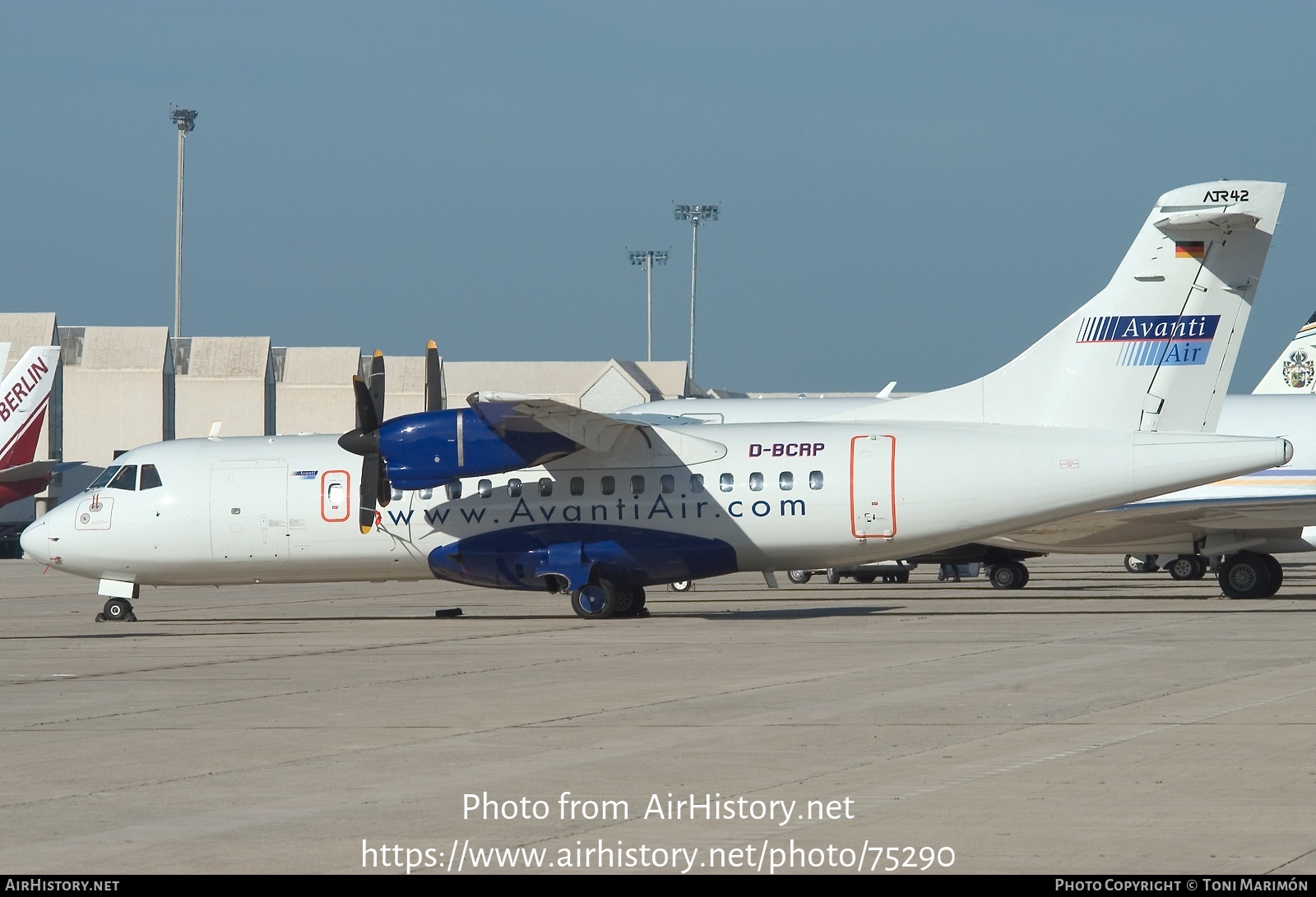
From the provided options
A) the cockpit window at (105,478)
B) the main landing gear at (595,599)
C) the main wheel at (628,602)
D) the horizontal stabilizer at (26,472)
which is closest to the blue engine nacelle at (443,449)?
the main landing gear at (595,599)

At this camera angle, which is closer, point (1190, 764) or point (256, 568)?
point (1190, 764)

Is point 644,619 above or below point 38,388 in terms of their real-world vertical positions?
below

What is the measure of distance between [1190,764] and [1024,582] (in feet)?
87.7

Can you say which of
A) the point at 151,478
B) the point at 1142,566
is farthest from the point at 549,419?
the point at 1142,566

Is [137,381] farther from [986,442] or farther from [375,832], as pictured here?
[375,832]

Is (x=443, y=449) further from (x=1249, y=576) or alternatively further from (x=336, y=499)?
(x=1249, y=576)

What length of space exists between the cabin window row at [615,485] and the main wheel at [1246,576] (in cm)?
967

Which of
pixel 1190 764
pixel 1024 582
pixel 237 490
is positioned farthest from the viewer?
pixel 1024 582

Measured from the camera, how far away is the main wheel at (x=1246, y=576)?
29.2 m

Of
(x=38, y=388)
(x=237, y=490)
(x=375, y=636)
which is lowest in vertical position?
(x=375, y=636)

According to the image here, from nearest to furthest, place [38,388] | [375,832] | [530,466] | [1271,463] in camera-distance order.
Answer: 1. [375,832]
2. [1271,463]
3. [530,466]
4. [38,388]

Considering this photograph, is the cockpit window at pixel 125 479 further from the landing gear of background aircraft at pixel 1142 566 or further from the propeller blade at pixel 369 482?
the landing gear of background aircraft at pixel 1142 566

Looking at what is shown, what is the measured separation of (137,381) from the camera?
240ft

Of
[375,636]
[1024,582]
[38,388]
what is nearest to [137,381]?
[38,388]
